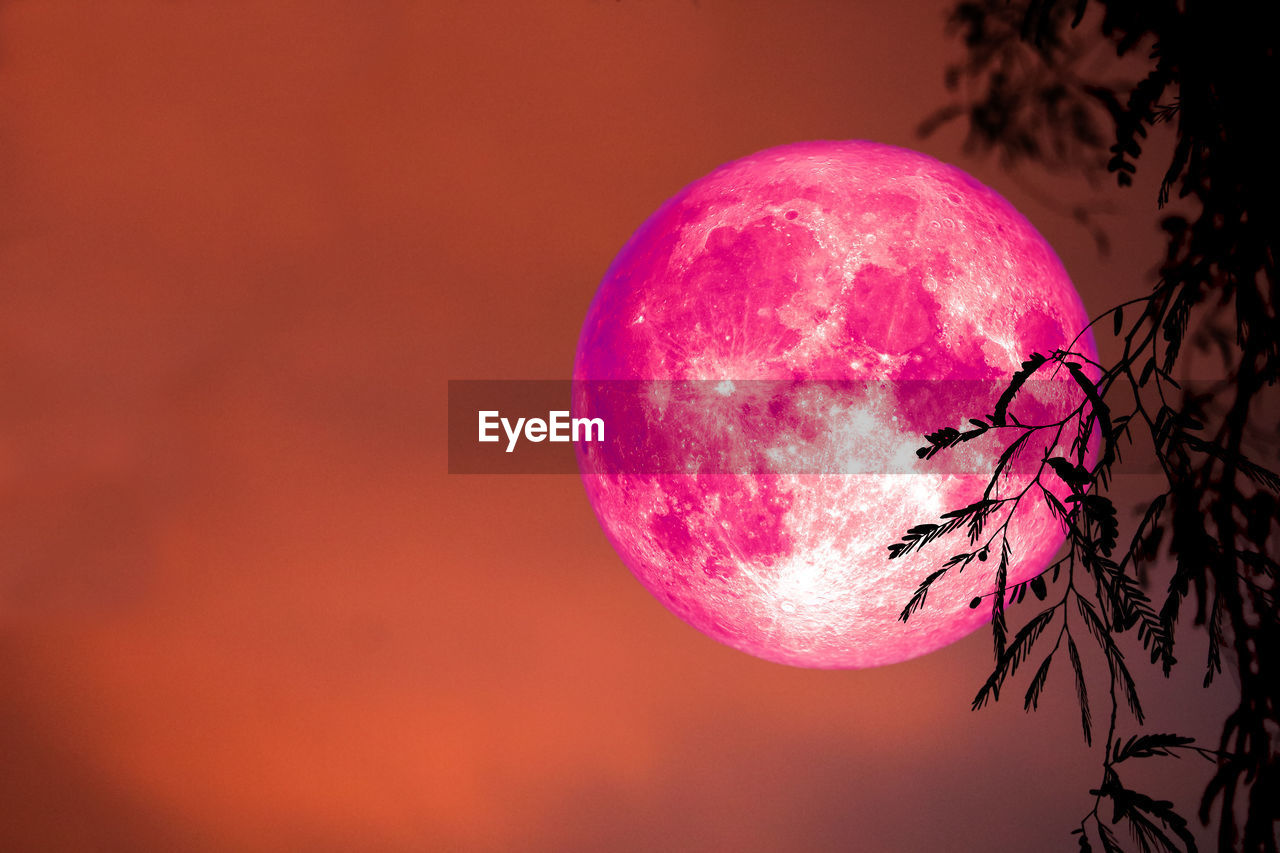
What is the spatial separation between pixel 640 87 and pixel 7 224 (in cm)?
156

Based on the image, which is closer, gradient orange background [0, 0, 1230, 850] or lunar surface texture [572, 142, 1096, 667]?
lunar surface texture [572, 142, 1096, 667]

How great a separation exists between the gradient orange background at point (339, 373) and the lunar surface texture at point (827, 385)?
2.92ft

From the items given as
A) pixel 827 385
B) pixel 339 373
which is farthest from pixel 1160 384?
pixel 339 373

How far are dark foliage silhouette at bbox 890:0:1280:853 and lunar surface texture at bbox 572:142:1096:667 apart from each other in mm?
47

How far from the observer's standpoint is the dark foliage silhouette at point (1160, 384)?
106 cm

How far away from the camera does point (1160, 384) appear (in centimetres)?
141

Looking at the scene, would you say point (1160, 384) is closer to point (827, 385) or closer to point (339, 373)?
point (827, 385)

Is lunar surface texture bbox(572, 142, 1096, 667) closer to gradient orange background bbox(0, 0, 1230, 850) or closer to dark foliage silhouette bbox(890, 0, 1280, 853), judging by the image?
dark foliage silhouette bbox(890, 0, 1280, 853)

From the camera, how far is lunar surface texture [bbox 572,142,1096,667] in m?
1.15

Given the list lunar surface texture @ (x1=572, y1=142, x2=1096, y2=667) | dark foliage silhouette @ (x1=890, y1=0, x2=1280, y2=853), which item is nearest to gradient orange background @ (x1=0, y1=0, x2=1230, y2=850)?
dark foliage silhouette @ (x1=890, y1=0, x2=1280, y2=853)

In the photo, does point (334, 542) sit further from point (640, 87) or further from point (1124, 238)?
point (1124, 238)

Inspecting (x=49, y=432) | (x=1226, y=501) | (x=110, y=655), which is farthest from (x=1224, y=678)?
(x=49, y=432)

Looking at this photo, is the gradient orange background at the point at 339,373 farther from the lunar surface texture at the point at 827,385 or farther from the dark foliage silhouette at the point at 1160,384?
the lunar surface texture at the point at 827,385

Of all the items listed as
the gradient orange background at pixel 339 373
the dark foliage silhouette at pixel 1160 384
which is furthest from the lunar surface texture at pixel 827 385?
the gradient orange background at pixel 339 373
